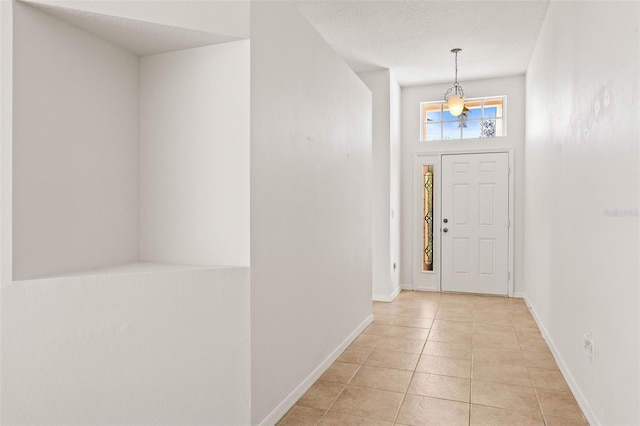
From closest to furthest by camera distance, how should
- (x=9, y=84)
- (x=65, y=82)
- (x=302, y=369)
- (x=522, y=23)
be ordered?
1. (x=9, y=84)
2. (x=65, y=82)
3. (x=302, y=369)
4. (x=522, y=23)

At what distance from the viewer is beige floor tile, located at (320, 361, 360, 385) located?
9.77 feet

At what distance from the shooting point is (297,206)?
2691 millimetres

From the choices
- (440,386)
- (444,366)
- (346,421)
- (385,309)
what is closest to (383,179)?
(385,309)

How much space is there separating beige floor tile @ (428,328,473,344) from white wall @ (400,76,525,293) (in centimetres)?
205

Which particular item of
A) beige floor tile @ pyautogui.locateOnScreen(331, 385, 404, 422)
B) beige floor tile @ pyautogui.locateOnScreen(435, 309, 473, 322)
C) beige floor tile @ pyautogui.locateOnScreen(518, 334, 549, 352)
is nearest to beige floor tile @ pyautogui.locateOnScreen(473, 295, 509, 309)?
beige floor tile @ pyautogui.locateOnScreen(435, 309, 473, 322)

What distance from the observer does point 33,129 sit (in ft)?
5.63

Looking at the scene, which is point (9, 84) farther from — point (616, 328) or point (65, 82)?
point (616, 328)

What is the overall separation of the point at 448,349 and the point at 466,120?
350cm

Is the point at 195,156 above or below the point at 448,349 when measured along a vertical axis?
above

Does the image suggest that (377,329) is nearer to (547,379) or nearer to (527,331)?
(527,331)

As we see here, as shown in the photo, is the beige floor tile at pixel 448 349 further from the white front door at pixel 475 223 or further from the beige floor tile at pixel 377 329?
the white front door at pixel 475 223

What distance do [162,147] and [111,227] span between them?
0.49m

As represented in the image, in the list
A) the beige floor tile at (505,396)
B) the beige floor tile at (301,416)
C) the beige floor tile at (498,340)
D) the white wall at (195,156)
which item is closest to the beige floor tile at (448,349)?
the beige floor tile at (498,340)

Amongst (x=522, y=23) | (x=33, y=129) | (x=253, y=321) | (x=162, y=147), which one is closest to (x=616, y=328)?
(x=253, y=321)
